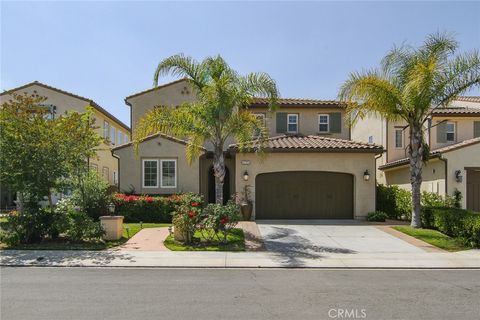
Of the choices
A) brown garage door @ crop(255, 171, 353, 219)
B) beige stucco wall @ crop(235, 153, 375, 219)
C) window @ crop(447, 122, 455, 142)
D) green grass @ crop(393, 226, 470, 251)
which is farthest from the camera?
window @ crop(447, 122, 455, 142)

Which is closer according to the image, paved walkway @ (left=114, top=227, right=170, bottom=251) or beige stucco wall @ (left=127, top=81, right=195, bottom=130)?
paved walkway @ (left=114, top=227, right=170, bottom=251)

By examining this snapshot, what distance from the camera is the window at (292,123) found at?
23062 mm

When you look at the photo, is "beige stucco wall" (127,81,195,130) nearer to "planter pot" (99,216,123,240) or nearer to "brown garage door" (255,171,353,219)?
"brown garage door" (255,171,353,219)

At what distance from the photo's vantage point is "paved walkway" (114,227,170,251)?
461 inches

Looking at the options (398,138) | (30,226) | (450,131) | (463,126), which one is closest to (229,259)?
(30,226)

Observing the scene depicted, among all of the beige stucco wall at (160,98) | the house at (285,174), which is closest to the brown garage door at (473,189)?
the house at (285,174)

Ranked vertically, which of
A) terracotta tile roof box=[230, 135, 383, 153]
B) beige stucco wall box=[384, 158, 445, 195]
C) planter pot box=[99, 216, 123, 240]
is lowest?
Result: planter pot box=[99, 216, 123, 240]

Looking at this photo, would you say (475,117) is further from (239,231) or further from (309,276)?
(309,276)

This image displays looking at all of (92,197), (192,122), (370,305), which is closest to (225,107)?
(192,122)

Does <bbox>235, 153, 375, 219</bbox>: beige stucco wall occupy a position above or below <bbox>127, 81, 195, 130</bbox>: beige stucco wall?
below

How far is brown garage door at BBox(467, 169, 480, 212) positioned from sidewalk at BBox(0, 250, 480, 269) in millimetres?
7999

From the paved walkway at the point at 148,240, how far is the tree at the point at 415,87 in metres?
8.63

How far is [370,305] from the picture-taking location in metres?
6.47

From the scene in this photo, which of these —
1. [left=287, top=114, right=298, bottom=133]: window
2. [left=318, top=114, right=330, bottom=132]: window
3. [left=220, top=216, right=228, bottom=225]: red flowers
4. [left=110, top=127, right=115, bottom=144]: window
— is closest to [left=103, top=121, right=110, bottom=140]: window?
[left=110, top=127, right=115, bottom=144]: window
